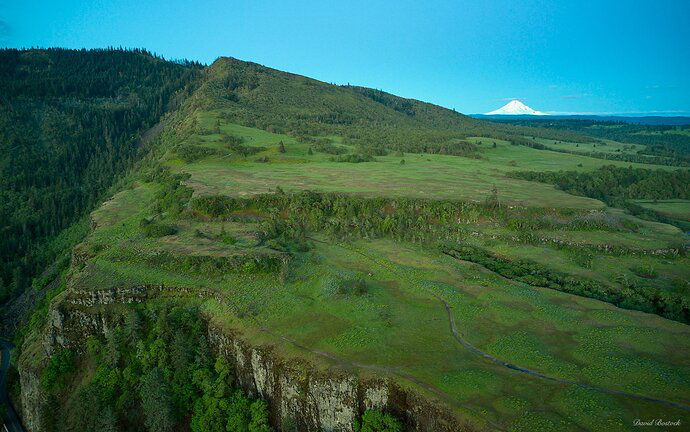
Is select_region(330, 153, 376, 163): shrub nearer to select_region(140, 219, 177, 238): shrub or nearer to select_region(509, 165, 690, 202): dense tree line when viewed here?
select_region(509, 165, 690, 202): dense tree line

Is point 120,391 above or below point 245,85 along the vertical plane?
below

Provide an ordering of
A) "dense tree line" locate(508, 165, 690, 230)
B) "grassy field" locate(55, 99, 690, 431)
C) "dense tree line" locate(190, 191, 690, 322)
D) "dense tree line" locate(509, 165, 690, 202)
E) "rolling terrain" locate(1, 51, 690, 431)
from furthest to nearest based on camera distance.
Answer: "dense tree line" locate(509, 165, 690, 202)
"dense tree line" locate(508, 165, 690, 230)
"dense tree line" locate(190, 191, 690, 322)
"rolling terrain" locate(1, 51, 690, 431)
"grassy field" locate(55, 99, 690, 431)

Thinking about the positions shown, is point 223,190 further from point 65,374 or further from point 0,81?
point 0,81

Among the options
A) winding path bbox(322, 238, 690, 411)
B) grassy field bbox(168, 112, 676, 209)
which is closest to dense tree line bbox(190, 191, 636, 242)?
grassy field bbox(168, 112, 676, 209)

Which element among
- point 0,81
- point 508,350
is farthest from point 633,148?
point 0,81

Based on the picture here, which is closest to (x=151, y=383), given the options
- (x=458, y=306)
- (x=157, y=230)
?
(x=157, y=230)
